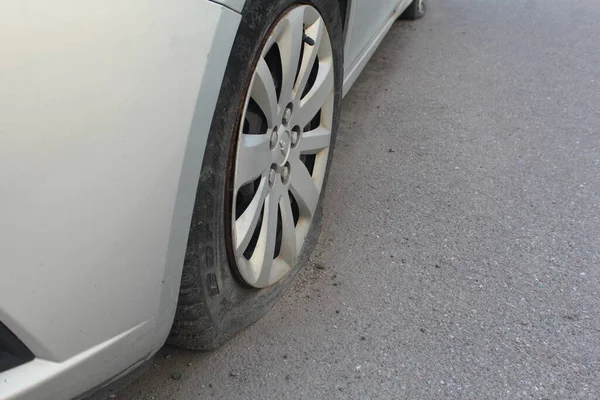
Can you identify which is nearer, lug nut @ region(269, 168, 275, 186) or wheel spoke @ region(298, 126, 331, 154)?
lug nut @ region(269, 168, 275, 186)

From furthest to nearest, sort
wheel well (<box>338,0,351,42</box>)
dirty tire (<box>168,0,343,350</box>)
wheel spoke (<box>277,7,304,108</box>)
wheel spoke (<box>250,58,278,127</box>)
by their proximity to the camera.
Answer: wheel well (<box>338,0,351,42</box>) < wheel spoke (<box>277,7,304,108</box>) < wheel spoke (<box>250,58,278,127</box>) < dirty tire (<box>168,0,343,350</box>)

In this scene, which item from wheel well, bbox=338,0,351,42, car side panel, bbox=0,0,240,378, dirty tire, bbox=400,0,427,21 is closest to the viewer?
car side panel, bbox=0,0,240,378

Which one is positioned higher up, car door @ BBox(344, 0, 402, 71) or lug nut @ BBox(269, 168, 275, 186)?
car door @ BBox(344, 0, 402, 71)

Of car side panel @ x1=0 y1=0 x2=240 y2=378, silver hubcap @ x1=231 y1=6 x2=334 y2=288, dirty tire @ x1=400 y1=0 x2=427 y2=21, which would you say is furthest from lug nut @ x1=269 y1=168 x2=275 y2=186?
dirty tire @ x1=400 y1=0 x2=427 y2=21

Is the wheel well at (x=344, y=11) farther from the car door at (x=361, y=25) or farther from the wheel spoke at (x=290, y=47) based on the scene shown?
the wheel spoke at (x=290, y=47)

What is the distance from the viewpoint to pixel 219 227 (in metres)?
1.41

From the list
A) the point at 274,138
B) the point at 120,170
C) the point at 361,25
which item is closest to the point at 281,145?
the point at 274,138

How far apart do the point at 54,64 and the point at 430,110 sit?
2.51 meters

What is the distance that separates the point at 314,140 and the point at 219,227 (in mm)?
615

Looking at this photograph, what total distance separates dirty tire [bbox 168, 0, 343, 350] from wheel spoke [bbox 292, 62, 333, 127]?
0.24 meters

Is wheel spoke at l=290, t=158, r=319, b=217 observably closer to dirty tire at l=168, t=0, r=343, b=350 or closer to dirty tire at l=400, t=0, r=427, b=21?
dirty tire at l=168, t=0, r=343, b=350

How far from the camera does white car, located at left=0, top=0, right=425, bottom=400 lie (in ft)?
3.11

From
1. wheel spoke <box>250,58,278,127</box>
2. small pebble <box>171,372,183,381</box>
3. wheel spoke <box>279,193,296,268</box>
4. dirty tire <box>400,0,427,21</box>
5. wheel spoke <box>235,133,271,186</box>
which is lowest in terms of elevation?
small pebble <box>171,372,183,381</box>

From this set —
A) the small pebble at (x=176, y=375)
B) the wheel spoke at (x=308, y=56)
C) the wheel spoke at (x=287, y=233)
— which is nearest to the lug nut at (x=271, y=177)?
the wheel spoke at (x=287, y=233)
